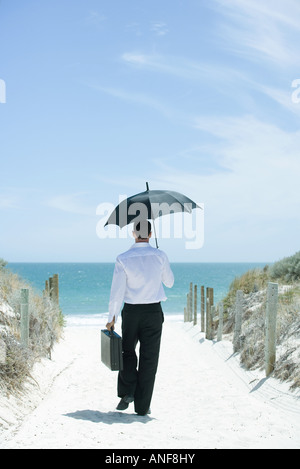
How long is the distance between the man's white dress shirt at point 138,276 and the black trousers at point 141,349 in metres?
0.13

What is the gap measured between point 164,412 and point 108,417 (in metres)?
0.92

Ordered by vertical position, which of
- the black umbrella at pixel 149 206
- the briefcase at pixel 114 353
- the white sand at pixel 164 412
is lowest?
the white sand at pixel 164 412

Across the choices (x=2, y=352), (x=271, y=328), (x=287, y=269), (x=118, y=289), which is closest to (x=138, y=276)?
(x=118, y=289)

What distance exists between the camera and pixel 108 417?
539 cm

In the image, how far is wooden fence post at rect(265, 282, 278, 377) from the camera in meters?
7.76

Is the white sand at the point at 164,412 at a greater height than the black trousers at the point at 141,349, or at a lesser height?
lesser

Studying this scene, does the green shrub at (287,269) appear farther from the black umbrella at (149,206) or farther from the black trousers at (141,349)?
the black trousers at (141,349)

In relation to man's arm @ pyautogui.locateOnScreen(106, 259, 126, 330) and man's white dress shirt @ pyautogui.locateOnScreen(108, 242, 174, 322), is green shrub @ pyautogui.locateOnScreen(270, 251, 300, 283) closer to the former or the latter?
man's white dress shirt @ pyautogui.locateOnScreen(108, 242, 174, 322)

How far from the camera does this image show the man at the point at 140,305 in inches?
206

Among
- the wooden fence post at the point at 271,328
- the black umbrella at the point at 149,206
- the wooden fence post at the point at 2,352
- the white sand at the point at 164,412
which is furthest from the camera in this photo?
the wooden fence post at the point at 271,328

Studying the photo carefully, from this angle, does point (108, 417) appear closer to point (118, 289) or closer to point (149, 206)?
point (118, 289)

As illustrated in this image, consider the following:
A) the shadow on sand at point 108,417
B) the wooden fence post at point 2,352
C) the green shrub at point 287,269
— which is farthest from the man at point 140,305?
the green shrub at point 287,269
